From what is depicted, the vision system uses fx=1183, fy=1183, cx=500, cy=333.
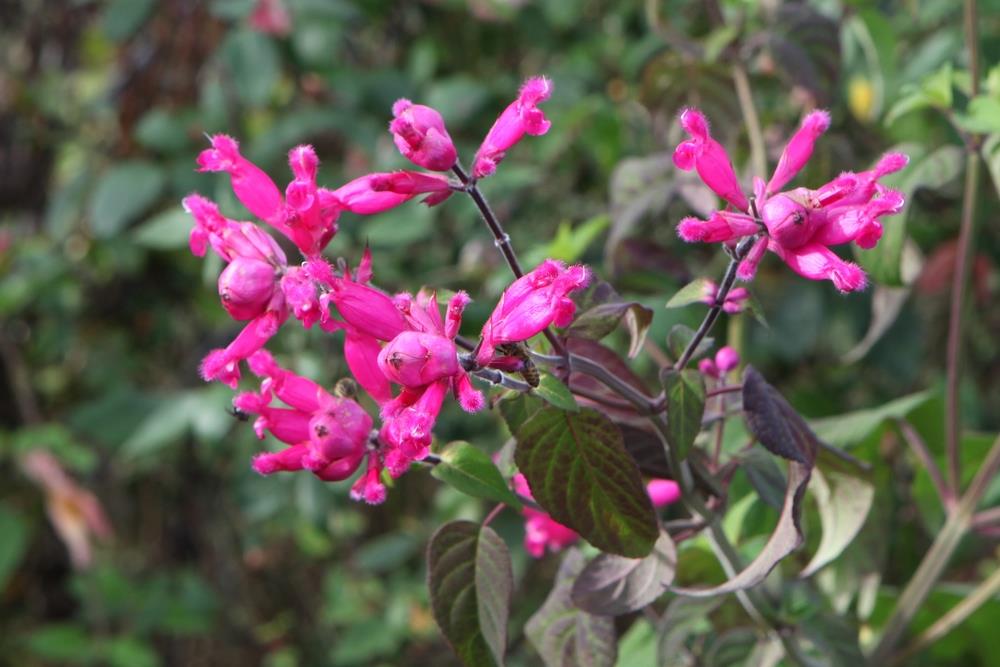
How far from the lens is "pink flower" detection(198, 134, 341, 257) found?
0.60 m

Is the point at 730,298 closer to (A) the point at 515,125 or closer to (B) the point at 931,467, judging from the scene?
(A) the point at 515,125

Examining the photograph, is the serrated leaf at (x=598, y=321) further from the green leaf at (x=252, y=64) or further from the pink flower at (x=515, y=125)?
the green leaf at (x=252, y=64)

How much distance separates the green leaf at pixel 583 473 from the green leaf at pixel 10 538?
1.55 m

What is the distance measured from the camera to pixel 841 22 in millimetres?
1253

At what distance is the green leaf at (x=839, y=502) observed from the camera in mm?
771

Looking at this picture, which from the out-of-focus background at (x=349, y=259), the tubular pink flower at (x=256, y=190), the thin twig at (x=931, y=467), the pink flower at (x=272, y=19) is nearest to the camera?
the tubular pink flower at (x=256, y=190)

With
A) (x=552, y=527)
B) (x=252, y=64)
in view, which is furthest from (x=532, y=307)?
(x=252, y=64)

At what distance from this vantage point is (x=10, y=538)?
194cm

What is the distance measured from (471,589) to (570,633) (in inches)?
4.5

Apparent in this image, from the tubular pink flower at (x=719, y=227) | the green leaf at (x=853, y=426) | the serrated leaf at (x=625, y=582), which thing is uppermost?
the tubular pink flower at (x=719, y=227)

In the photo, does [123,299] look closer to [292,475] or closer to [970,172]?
[292,475]

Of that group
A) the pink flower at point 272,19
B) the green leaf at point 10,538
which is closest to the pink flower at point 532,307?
the pink flower at point 272,19

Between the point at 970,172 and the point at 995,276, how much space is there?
3.40ft

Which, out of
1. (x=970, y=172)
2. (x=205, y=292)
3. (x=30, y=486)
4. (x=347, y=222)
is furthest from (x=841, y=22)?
(x=30, y=486)
